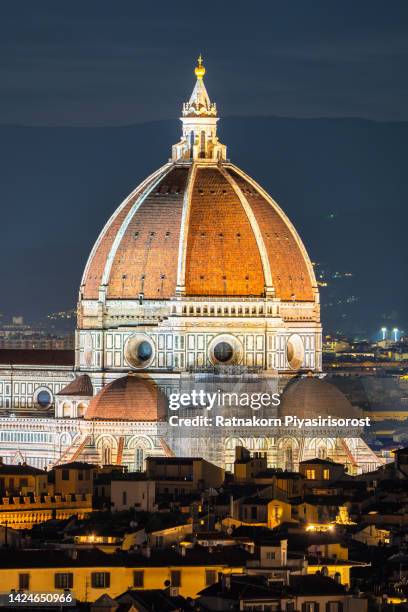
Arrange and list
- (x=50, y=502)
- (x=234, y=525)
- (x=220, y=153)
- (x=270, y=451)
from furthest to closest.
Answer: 1. (x=220, y=153)
2. (x=270, y=451)
3. (x=50, y=502)
4. (x=234, y=525)

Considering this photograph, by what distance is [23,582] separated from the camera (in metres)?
90.4

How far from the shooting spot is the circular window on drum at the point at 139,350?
167m

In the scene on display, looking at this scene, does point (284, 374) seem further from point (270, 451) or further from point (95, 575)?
point (95, 575)

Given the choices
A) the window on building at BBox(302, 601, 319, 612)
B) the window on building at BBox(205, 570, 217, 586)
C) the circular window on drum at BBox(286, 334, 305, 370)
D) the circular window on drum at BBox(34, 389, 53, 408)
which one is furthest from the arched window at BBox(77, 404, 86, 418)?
the window on building at BBox(302, 601, 319, 612)

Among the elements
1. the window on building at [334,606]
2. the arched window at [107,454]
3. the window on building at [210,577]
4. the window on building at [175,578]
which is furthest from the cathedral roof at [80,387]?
the window on building at [334,606]

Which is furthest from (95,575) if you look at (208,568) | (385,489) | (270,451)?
(270,451)

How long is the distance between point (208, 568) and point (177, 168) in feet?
246

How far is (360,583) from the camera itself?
310 ft

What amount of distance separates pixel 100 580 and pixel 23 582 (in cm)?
191

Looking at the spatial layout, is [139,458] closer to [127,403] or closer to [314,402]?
[127,403]

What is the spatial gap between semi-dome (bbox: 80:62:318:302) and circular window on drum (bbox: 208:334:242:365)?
5.52ft

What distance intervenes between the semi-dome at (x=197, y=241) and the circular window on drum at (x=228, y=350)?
1.68 m

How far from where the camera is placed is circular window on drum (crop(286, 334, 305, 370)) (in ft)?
554

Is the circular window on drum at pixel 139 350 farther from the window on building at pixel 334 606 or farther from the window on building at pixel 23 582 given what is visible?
the window on building at pixel 334 606
